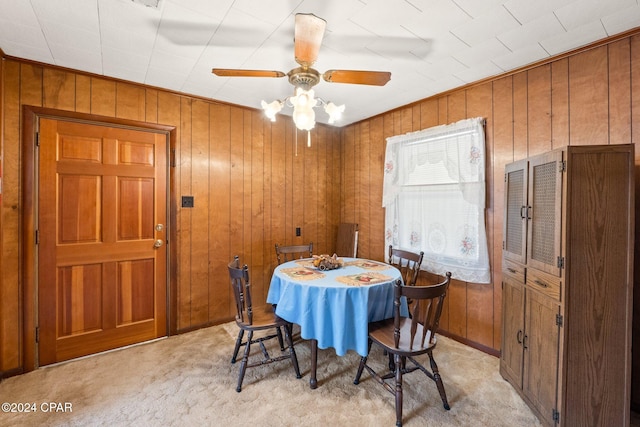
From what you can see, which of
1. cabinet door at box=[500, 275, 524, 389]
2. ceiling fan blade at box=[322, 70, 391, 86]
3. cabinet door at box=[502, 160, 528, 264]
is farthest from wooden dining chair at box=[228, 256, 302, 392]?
cabinet door at box=[502, 160, 528, 264]

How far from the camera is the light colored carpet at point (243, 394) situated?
181 cm

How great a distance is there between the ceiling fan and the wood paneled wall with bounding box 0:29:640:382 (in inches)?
58.1

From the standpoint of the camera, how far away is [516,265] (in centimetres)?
206

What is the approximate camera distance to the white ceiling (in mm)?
1683

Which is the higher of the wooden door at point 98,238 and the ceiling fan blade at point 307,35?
the ceiling fan blade at point 307,35

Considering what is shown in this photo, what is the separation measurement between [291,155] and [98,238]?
2192 millimetres

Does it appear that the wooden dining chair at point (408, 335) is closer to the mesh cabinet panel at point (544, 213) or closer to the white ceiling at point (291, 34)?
the mesh cabinet panel at point (544, 213)

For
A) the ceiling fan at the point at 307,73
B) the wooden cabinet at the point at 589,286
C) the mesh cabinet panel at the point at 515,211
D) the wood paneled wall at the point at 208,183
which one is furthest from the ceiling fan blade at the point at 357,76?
the wood paneled wall at the point at 208,183

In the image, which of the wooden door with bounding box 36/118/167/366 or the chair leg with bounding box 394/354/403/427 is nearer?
the chair leg with bounding box 394/354/403/427

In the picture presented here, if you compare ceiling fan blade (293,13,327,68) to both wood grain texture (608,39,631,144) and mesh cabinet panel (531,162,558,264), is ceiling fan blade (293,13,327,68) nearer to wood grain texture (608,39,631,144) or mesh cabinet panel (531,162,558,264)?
mesh cabinet panel (531,162,558,264)

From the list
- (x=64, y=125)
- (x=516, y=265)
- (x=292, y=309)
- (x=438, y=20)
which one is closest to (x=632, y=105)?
(x=516, y=265)

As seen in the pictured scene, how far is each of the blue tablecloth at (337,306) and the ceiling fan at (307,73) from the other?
1102 mm

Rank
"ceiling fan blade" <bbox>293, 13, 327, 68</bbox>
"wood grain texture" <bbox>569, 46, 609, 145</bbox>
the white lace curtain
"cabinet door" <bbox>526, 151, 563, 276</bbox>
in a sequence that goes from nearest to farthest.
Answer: "ceiling fan blade" <bbox>293, 13, 327, 68</bbox> → "cabinet door" <bbox>526, 151, 563, 276</bbox> → "wood grain texture" <bbox>569, 46, 609, 145</bbox> → the white lace curtain

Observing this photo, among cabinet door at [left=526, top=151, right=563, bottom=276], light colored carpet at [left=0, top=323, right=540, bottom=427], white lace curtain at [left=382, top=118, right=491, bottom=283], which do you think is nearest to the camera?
cabinet door at [left=526, top=151, right=563, bottom=276]
